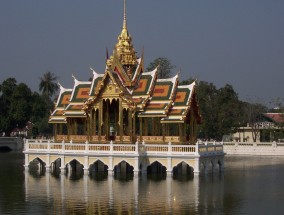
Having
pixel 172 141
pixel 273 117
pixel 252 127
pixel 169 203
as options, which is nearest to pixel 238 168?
pixel 172 141

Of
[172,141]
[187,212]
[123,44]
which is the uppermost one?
[123,44]

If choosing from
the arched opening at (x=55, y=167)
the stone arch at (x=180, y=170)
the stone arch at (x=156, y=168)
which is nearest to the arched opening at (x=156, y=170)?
the stone arch at (x=156, y=168)

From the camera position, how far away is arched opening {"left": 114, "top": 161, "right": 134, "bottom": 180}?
3697cm

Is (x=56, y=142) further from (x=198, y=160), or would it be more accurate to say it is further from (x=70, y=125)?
(x=198, y=160)

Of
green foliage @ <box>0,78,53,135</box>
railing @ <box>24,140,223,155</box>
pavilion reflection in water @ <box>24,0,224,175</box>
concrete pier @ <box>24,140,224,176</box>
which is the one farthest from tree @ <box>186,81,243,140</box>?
railing @ <box>24,140,223,155</box>

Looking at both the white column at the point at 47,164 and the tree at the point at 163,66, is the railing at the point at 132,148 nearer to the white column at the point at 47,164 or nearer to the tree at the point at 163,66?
the white column at the point at 47,164

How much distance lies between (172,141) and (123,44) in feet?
27.9

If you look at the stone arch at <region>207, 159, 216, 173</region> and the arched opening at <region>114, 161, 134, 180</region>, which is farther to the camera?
the stone arch at <region>207, 159, 216, 173</region>

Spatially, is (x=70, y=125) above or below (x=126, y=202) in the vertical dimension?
above

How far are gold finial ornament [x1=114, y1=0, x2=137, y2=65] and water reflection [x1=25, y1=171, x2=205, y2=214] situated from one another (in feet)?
25.4

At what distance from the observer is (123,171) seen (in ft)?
130

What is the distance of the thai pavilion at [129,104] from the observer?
3759 centimetres

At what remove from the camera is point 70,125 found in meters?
41.8

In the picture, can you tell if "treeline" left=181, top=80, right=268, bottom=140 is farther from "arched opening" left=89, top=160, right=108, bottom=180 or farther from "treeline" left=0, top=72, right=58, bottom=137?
"arched opening" left=89, top=160, right=108, bottom=180
